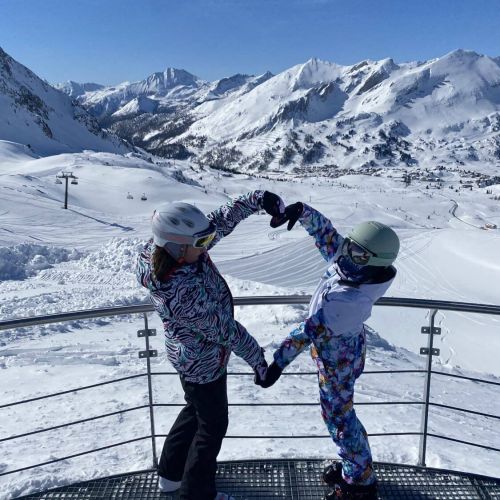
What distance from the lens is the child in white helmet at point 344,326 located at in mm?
2582

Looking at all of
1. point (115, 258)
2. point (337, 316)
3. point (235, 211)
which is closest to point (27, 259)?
point (115, 258)

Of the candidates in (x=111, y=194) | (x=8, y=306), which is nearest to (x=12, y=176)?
(x=111, y=194)

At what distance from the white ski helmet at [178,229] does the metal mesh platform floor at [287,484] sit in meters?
1.82

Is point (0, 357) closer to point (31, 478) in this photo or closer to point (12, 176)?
Answer: point (31, 478)

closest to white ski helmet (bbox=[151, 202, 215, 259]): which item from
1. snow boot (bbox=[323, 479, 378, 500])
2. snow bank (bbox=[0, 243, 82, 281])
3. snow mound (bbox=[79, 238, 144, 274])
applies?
snow boot (bbox=[323, 479, 378, 500])

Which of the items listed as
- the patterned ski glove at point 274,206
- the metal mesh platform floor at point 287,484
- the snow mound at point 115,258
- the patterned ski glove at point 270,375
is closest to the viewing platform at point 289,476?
the metal mesh platform floor at point 287,484

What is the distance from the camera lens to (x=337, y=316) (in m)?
2.55

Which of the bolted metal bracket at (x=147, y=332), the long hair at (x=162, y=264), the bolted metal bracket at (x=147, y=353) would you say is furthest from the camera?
the bolted metal bracket at (x=147, y=353)

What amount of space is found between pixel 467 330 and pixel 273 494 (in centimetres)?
1665

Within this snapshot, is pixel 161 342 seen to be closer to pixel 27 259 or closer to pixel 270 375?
→ pixel 270 375

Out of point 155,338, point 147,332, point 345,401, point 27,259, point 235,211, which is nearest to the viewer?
point 345,401

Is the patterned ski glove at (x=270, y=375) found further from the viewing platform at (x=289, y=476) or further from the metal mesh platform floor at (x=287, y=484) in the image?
the metal mesh platform floor at (x=287, y=484)

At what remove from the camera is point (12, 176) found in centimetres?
4481

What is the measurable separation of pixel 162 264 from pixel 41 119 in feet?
390
